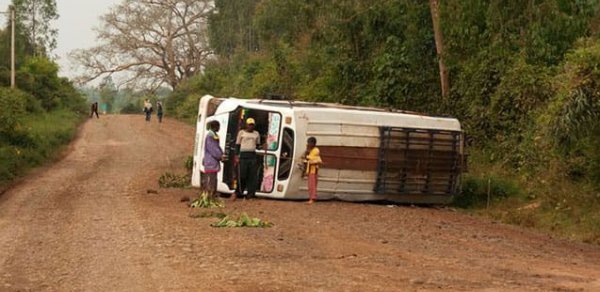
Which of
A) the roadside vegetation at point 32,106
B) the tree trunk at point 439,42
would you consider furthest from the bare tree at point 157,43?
the tree trunk at point 439,42

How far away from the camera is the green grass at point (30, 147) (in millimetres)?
24297

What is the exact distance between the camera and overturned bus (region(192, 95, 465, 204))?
1673cm

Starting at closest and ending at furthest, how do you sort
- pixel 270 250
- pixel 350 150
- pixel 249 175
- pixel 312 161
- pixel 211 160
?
pixel 270 250
pixel 211 160
pixel 312 161
pixel 249 175
pixel 350 150

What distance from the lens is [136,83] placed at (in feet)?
221

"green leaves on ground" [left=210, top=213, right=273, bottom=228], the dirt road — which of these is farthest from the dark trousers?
"green leaves on ground" [left=210, top=213, right=273, bottom=228]

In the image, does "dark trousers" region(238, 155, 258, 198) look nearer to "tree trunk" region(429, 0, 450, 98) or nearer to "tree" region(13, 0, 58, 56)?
"tree trunk" region(429, 0, 450, 98)

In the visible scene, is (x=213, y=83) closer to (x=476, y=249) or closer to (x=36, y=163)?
(x=36, y=163)

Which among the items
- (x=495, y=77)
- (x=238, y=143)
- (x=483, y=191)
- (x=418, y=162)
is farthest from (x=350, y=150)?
(x=495, y=77)

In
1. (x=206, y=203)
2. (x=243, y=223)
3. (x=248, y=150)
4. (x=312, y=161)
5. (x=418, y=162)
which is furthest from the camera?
(x=418, y=162)

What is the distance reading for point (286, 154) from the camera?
16.8 m

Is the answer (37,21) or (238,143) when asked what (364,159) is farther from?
(37,21)

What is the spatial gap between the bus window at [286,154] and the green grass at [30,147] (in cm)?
843

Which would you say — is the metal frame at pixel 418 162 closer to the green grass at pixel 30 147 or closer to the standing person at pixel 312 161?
the standing person at pixel 312 161

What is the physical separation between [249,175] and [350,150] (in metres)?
2.11
